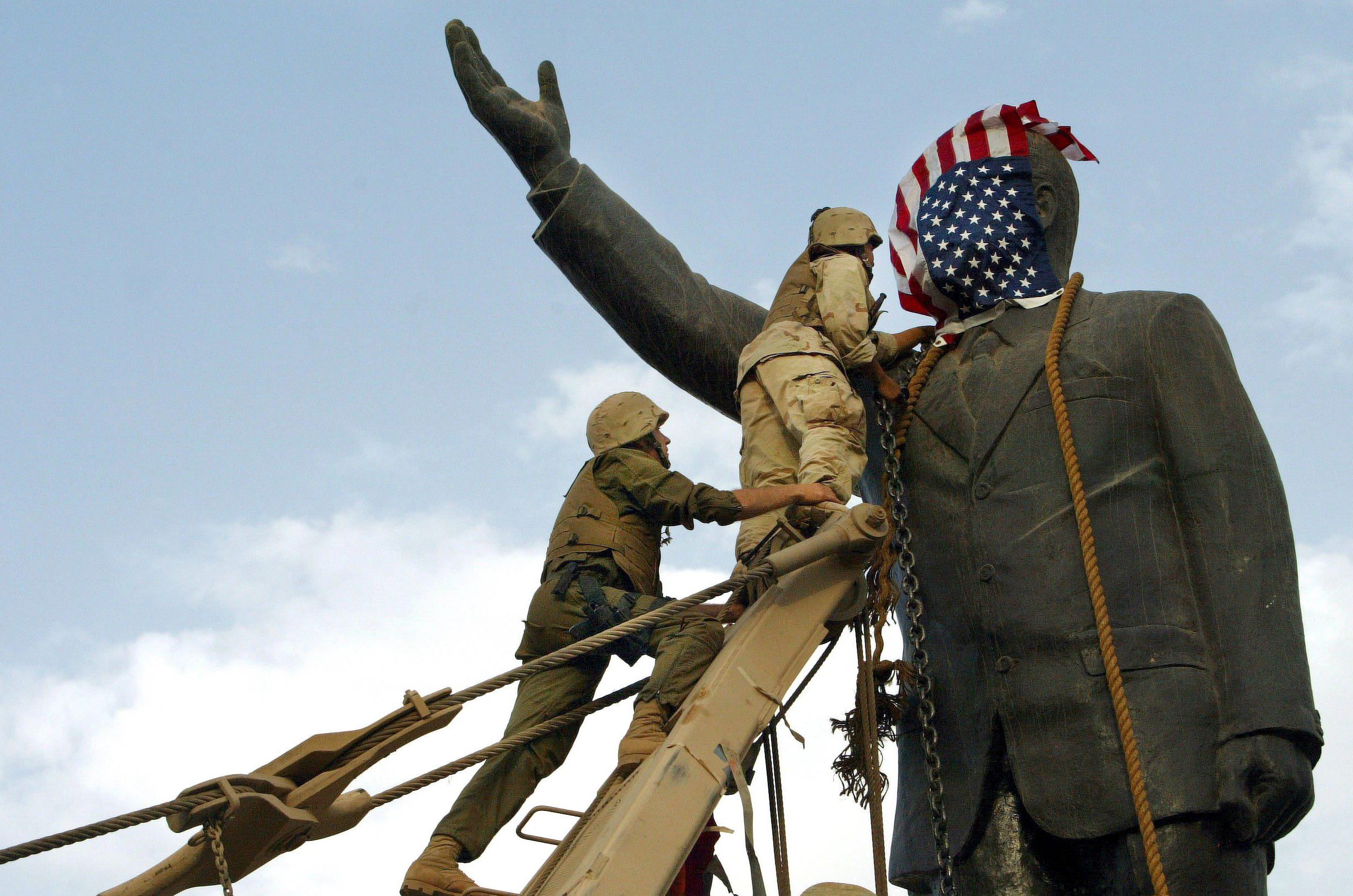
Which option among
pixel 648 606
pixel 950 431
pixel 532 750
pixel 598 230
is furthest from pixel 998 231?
pixel 532 750

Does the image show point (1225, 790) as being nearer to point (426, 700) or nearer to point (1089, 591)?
point (1089, 591)

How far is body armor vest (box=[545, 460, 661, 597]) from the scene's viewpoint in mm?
6406

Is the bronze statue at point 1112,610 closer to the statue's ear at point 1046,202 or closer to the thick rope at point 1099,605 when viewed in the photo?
the thick rope at point 1099,605

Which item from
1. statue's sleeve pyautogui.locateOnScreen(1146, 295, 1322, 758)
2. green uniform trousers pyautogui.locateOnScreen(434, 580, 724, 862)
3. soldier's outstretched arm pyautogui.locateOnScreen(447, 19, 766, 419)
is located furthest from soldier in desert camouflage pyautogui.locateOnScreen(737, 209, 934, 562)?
statue's sleeve pyautogui.locateOnScreen(1146, 295, 1322, 758)

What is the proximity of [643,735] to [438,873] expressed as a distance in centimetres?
80

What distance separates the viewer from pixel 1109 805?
577cm

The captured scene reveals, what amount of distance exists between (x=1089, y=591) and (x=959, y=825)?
897 millimetres

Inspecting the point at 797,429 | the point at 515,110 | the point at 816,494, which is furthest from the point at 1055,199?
the point at 515,110

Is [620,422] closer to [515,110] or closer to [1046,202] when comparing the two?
[515,110]

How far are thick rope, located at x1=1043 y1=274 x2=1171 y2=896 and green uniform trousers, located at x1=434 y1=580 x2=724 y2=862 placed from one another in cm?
126

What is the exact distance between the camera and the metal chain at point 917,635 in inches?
239

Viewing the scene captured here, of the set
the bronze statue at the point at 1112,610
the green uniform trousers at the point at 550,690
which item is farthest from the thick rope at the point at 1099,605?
the green uniform trousers at the point at 550,690

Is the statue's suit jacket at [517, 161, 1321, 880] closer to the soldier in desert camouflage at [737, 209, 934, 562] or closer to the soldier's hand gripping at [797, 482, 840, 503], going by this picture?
the soldier in desert camouflage at [737, 209, 934, 562]

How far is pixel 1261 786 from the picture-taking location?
564 centimetres
